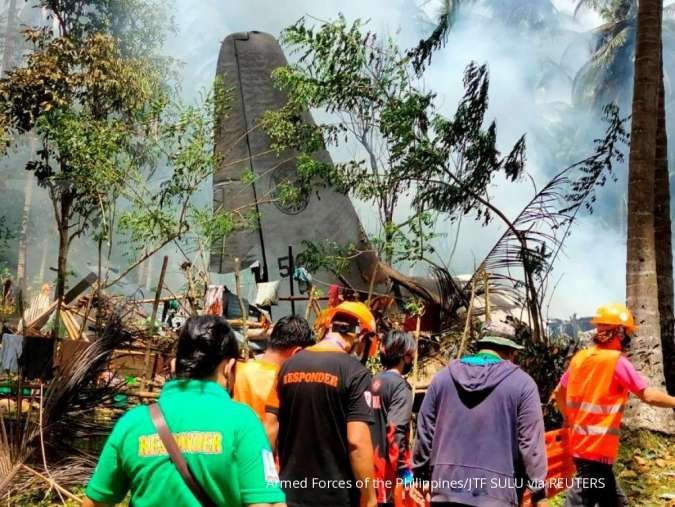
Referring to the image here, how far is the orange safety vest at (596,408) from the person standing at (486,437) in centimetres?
122

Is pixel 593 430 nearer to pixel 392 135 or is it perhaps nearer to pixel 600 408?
pixel 600 408

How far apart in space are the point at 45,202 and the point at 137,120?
111 ft

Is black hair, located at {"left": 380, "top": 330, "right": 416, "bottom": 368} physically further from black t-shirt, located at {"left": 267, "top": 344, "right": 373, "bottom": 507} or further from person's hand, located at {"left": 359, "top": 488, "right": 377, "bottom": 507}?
person's hand, located at {"left": 359, "top": 488, "right": 377, "bottom": 507}

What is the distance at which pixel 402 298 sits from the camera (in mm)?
11305

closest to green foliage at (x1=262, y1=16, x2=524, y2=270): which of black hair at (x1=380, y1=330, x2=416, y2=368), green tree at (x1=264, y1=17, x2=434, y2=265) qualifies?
green tree at (x1=264, y1=17, x2=434, y2=265)

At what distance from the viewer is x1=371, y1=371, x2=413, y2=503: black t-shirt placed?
433 cm

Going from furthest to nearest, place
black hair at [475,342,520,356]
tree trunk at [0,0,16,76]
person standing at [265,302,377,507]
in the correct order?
tree trunk at [0,0,16,76] < black hair at [475,342,520,356] < person standing at [265,302,377,507]

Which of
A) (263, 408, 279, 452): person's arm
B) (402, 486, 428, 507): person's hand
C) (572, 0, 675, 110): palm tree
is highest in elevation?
(572, 0, 675, 110): palm tree

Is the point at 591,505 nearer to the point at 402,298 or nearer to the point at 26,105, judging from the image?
the point at 402,298

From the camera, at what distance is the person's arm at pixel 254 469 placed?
7.47 feet

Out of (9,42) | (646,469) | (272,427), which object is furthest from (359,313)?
(9,42)

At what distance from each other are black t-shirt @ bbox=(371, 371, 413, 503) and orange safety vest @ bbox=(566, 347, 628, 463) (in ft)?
3.43

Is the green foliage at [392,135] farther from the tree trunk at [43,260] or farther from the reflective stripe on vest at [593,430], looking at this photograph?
the tree trunk at [43,260]

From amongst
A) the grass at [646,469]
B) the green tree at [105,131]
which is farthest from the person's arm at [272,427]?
the green tree at [105,131]
